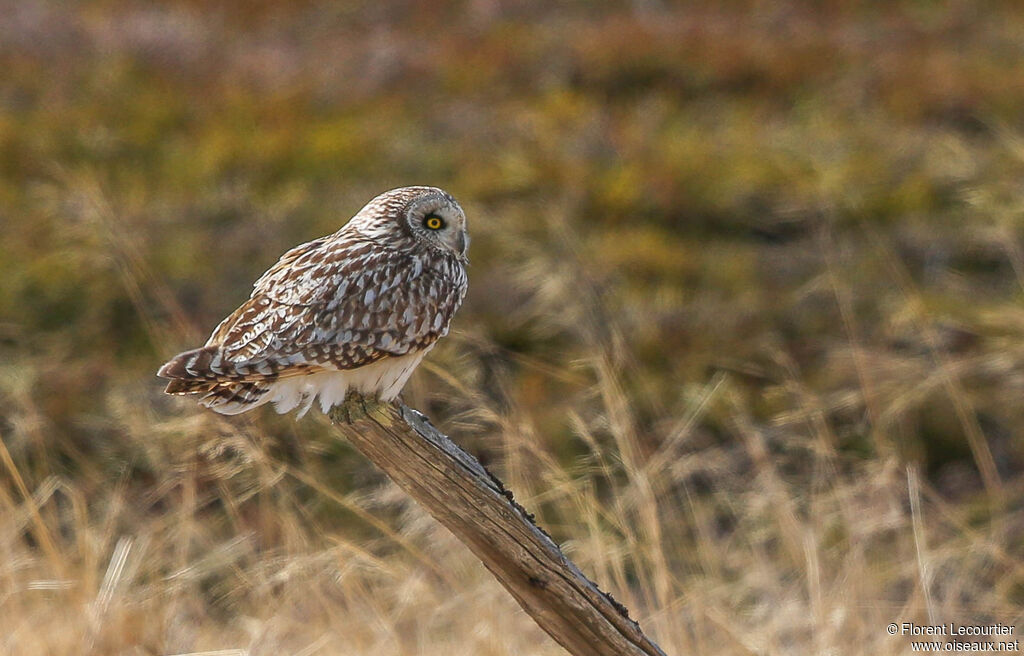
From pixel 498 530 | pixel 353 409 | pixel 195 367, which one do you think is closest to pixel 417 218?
pixel 353 409

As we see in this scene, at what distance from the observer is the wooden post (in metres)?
2.24

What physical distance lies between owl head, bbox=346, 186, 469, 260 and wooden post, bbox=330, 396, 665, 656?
1.77 ft

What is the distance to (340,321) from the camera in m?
2.46

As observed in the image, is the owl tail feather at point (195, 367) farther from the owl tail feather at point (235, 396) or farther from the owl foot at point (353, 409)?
the owl foot at point (353, 409)

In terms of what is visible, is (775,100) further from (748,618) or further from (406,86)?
(748,618)

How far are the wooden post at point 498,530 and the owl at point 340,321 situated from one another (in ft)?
0.58

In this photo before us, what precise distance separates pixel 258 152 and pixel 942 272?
661 cm

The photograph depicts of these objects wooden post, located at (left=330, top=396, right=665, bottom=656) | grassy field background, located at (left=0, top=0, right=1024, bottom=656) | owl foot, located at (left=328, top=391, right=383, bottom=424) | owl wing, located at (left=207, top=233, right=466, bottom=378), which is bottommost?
grassy field background, located at (left=0, top=0, right=1024, bottom=656)

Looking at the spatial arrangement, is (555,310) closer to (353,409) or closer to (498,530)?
(353,409)

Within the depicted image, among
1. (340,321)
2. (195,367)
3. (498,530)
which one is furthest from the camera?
(340,321)

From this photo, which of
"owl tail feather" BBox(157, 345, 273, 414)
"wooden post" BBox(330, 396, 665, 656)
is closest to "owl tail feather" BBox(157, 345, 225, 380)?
"owl tail feather" BBox(157, 345, 273, 414)

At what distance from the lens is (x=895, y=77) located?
1490cm

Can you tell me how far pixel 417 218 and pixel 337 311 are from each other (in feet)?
1.31

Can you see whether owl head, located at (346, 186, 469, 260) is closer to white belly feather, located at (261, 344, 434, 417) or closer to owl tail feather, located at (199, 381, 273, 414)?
white belly feather, located at (261, 344, 434, 417)
